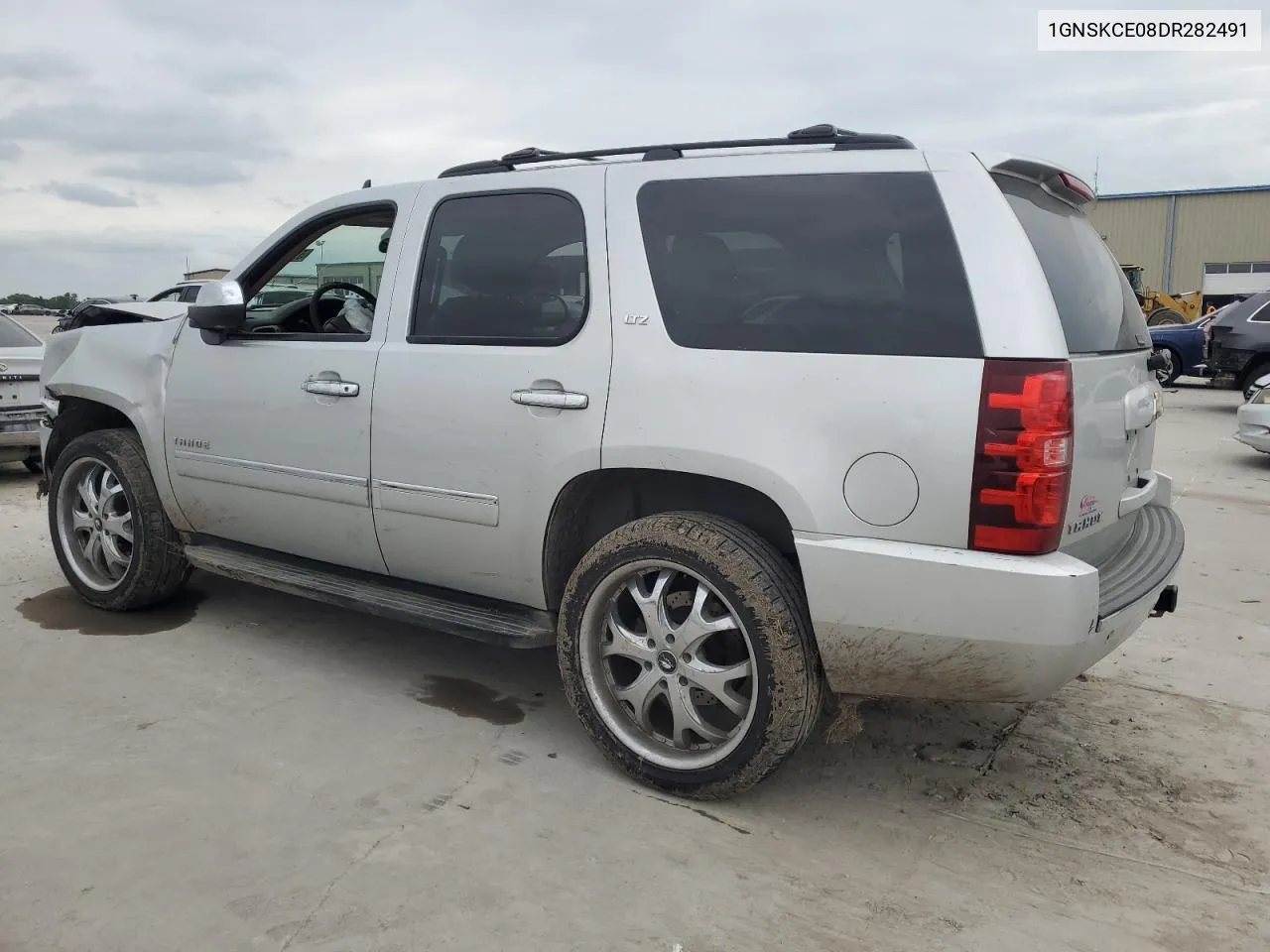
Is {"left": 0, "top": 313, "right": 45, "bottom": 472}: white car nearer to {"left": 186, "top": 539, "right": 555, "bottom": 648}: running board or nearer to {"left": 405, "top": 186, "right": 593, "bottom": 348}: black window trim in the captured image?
{"left": 186, "top": 539, "right": 555, "bottom": 648}: running board

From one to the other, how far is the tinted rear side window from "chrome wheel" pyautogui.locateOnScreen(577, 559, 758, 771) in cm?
76

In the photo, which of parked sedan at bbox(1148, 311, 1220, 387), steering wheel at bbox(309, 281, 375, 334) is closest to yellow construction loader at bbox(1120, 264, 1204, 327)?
parked sedan at bbox(1148, 311, 1220, 387)

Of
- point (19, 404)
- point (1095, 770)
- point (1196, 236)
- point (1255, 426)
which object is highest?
point (1196, 236)

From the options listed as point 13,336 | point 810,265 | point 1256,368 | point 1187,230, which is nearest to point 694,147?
point 810,265

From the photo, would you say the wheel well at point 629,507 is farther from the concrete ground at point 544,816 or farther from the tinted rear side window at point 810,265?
the concrete ground at point 544,816

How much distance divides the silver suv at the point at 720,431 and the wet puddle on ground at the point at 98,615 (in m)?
0.82

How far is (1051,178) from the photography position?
3115mm

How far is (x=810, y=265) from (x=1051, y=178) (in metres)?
0.85

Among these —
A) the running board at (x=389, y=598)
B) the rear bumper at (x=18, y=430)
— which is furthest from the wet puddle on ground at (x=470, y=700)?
the rear bumper at (x=18, y=430)

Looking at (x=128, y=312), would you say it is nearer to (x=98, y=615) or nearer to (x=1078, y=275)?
(x=98, y=615)

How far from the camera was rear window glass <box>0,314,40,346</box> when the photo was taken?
8.52 meters

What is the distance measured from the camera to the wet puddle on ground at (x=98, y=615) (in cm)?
468

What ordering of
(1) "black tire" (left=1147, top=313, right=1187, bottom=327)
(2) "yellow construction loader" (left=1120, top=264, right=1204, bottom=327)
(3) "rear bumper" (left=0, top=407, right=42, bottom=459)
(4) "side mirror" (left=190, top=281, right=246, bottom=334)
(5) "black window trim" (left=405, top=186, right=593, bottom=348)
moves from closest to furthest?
(5) "black window trim" (left=405, top=186, right=593, bottom=348) < (4) "side mirror" (left=190, top=281, right=246, bottom=334) < (3) "rear bumper" (left=0, top=407, right=42, bottom=459) < (1) "black tire" (left=1147, top=313, right=1187, bottom=327) < (2) "yellow construction loader" (left=1120, top=264, right=1204, bottom=327)

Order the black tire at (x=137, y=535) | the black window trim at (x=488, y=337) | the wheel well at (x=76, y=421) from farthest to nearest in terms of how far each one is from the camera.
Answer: the wheel well at (x=76, y=421), the black tire at (x=137, y=535), the black window trim at (x=488, y=337)
